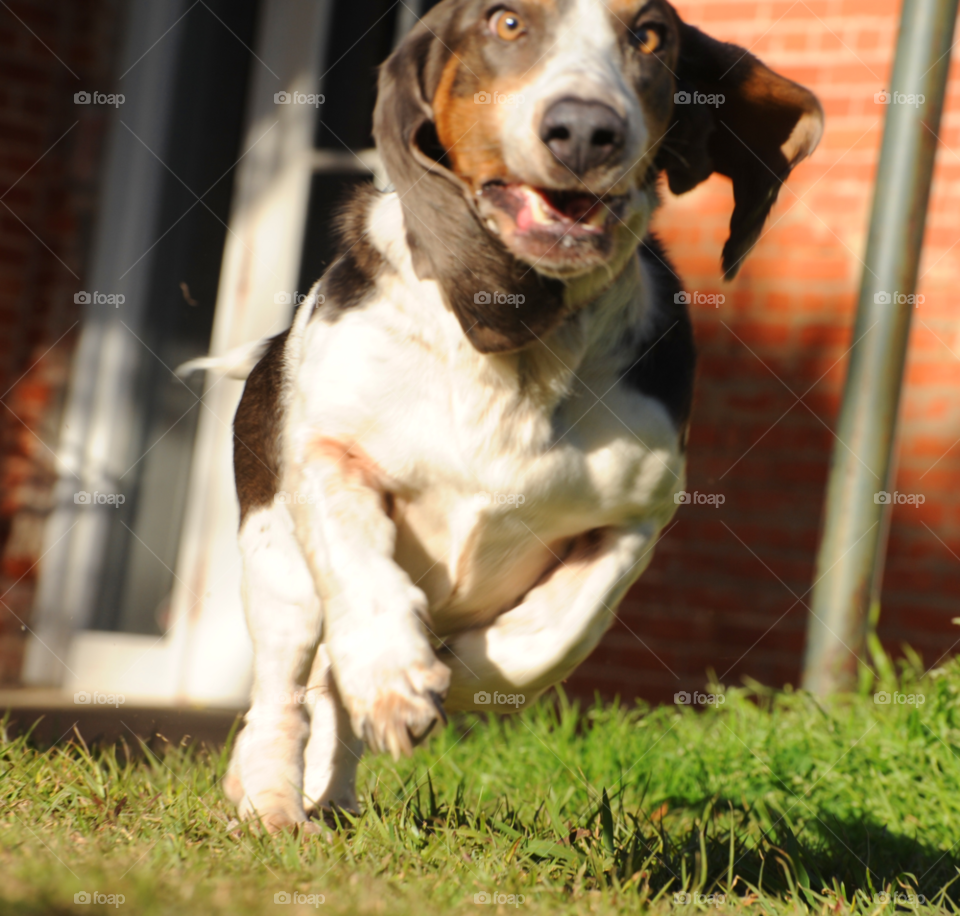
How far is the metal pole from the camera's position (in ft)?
12.1

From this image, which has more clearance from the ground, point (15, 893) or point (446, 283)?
point (446, 283)

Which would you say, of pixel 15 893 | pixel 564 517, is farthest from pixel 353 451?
pixel 15 893

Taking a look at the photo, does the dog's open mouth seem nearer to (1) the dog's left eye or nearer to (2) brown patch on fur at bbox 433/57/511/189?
(2) brown patch on fur at bbox 433/57/511/189

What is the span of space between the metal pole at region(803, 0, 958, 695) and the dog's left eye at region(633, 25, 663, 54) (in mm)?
1670

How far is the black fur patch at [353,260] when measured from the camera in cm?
249

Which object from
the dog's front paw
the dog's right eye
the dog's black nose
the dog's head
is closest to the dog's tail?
the dog's head

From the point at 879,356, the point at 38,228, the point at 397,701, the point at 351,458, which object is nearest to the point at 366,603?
the point at 397,701

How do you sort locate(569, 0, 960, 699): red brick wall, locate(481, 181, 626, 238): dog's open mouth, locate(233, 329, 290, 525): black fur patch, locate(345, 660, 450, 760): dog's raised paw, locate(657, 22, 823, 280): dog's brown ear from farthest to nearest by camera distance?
1. locate(569, 0, 960, 699): red brick wall
2. locate(233, 329, 290, 525): black fur patch
3. locate(657, 22, 823, 280): dog's brown ear
4. locate(481, 181, 626, 238): dog's open mouth
5. locate(345, 660, 450, 760): dog's raised paw

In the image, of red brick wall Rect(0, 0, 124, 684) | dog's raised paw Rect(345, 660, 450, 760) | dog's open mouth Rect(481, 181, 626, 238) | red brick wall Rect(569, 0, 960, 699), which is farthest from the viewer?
red brick wall Rect(0, 0, 124, 684)

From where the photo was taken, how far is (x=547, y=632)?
2385 mm

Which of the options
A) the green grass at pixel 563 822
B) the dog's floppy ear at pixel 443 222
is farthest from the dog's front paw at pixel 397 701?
the dog's floppy ear at pixel 443 222

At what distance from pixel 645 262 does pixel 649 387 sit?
0.40m

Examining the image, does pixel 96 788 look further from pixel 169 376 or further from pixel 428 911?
pixel 169 376

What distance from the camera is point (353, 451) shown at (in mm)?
2363
